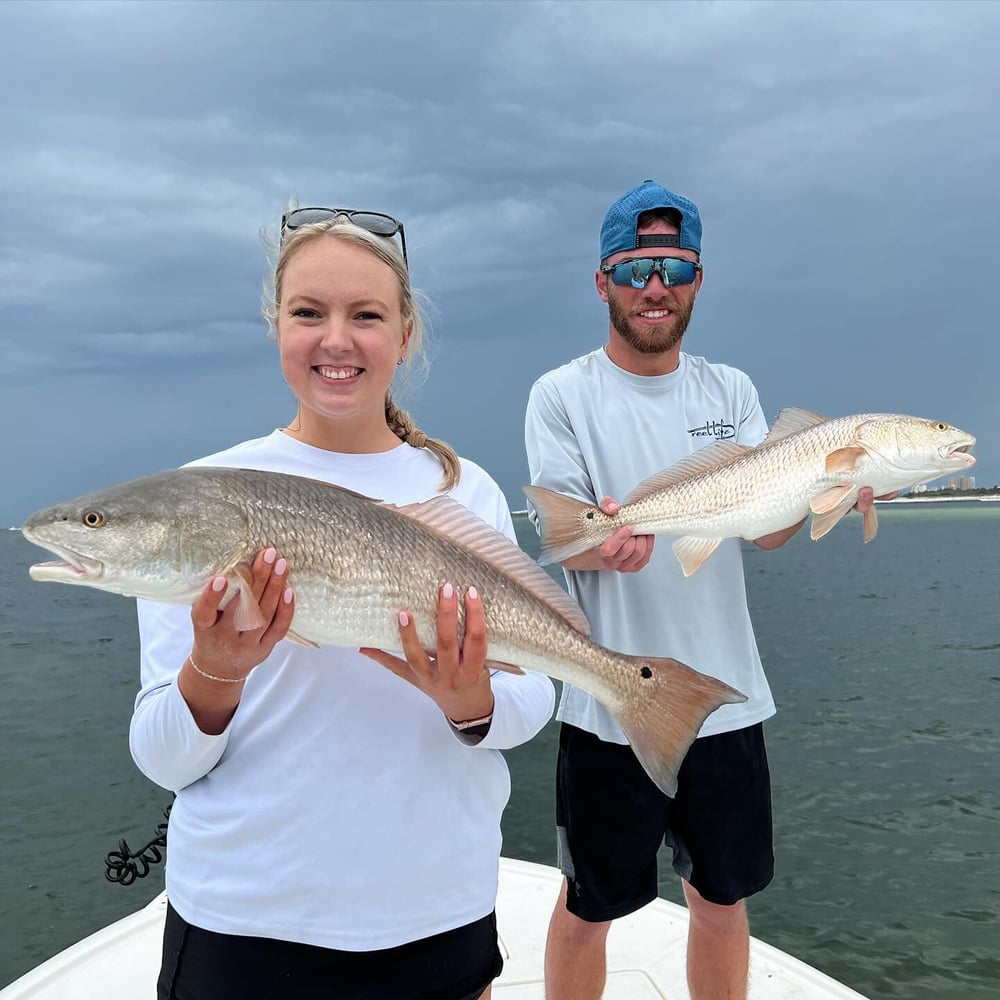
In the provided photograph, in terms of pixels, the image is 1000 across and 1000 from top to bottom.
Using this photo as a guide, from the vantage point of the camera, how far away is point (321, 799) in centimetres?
211

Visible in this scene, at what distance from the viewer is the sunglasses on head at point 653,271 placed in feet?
12.9

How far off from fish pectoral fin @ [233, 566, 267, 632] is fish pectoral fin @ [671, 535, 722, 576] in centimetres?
227

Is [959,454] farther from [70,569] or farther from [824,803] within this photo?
[824,803]

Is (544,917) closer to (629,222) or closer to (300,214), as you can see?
(629,222)

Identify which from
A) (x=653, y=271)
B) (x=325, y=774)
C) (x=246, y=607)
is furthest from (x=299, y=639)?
(x=653, y=271)

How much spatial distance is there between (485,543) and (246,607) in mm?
732

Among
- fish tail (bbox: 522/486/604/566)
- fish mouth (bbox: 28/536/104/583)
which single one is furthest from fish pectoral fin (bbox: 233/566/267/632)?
fish tail (bbox: 522/486/604/566)

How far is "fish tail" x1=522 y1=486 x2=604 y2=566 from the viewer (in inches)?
145

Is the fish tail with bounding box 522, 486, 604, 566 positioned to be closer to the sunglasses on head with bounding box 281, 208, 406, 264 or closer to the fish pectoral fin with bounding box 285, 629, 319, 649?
the sunglasses on head with bounding box 281, 208, 406, 264

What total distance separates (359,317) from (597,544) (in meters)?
1.74

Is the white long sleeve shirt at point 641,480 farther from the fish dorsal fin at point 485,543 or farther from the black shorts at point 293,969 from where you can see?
the black shorts at point 293,969

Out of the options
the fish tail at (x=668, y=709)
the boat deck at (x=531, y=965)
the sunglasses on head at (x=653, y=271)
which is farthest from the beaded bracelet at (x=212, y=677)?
the boat deck at (x=531, y=965)

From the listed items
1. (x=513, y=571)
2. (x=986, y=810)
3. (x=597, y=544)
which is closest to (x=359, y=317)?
(x=513, y=571)

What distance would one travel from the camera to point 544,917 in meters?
5.20
